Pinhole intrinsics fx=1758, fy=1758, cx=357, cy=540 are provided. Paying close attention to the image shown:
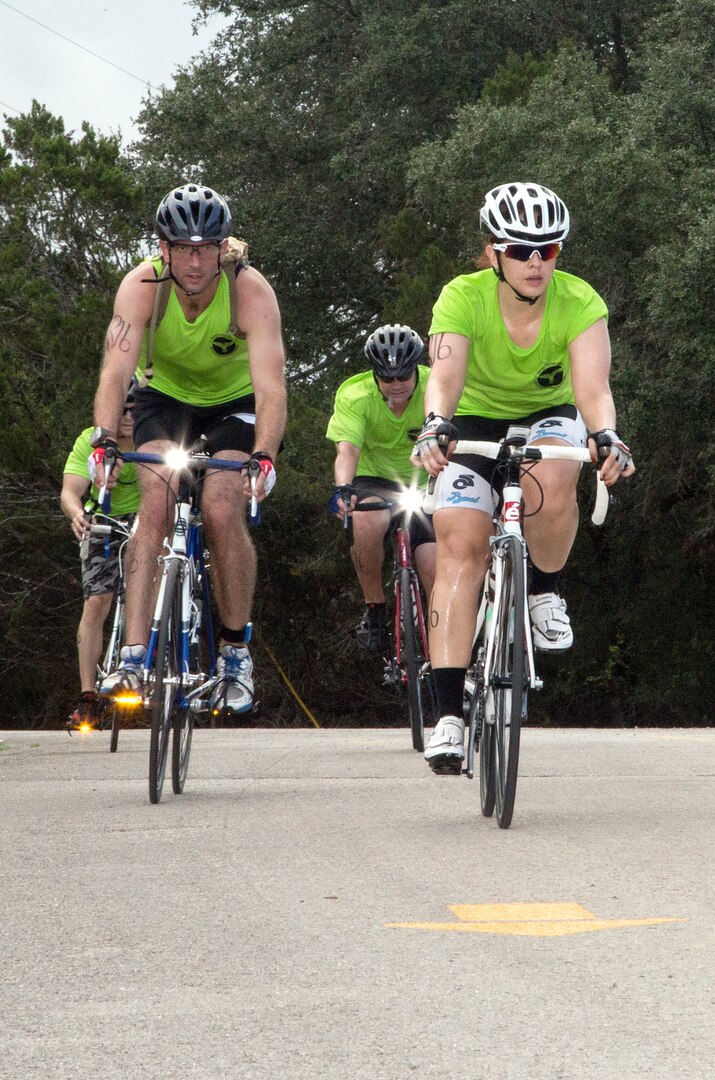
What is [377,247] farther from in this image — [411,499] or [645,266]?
[411,499]

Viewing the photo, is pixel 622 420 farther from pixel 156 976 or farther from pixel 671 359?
pixel 156 976

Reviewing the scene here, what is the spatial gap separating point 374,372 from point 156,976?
660 centimetres

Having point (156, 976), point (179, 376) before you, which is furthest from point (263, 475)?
point (156, 976)

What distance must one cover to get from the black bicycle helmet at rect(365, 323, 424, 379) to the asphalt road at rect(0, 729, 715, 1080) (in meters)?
3.10

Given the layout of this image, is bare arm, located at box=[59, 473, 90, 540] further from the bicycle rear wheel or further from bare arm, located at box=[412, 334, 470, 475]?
bare arm, located at box=[412, 334, 470, 475]

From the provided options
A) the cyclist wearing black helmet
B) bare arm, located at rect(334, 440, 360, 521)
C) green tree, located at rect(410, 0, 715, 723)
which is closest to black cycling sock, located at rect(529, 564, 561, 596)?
the cyclist wearing black helmet

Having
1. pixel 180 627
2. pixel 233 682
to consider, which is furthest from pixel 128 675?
pixel 233 682

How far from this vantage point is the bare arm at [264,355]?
6.59 metres

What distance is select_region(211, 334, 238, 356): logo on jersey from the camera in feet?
22.1

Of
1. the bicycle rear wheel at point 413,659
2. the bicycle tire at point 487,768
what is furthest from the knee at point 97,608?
the bicycle tire at point 487,768

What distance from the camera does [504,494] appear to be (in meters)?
5.81

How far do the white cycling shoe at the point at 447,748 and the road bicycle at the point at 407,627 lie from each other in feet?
10.7

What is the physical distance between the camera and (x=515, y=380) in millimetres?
6082

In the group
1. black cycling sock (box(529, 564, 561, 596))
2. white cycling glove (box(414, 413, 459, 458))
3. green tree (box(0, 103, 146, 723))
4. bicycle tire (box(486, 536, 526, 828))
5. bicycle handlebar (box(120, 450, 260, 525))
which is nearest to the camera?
bicycle tire (box(486, 536, 526, 828))
